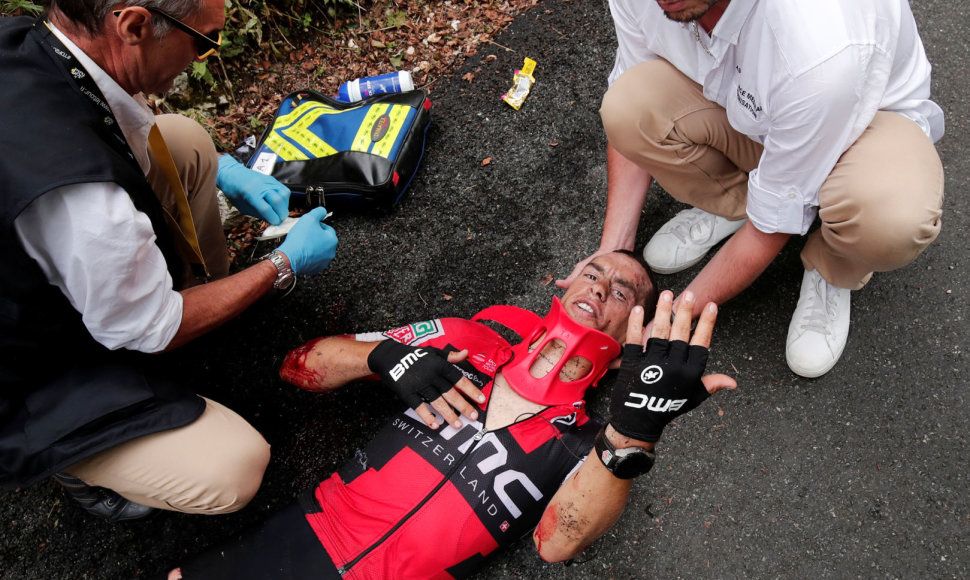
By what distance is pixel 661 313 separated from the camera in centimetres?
183

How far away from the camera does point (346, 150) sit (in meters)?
3.15

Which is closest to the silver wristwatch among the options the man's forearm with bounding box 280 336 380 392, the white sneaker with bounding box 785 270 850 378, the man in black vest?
the man in black vest

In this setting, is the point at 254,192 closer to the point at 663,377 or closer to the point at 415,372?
the point at 415,372

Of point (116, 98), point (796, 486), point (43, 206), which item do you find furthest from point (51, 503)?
point (796, 486)

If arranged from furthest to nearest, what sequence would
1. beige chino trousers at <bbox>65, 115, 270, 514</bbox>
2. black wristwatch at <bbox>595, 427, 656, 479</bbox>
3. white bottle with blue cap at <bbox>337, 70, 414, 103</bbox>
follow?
white bottle with blue cap at <bbox>337, 70, 414, 103</bbox>
beige chino trousers at <bbox>65, 115, 270, 514</bbox>
black wristwatch at <bbox>595, 427, 656, 479</bbox>

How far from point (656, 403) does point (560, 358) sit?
0.60m

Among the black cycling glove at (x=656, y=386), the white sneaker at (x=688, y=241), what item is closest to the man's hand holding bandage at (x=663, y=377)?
the black cycling glove at (x=656, y=386)

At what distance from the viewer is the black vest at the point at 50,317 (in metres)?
1.58

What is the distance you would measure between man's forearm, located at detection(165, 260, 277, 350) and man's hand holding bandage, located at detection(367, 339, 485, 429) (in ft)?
1.77

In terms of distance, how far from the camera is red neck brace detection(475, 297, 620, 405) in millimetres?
2293

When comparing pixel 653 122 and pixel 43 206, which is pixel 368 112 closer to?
pixel 653 122

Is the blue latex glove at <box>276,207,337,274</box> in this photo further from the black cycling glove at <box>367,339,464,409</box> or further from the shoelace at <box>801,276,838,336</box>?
the shoelace at <box>801,276,838,336</box>

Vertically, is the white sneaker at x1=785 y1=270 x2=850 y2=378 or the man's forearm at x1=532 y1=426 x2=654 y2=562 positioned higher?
the man's forearm at x1=532 y1=426 x2=654 y2=562

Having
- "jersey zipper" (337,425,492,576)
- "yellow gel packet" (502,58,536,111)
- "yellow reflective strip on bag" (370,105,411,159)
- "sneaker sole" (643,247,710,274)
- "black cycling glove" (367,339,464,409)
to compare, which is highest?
"yellow reflective strip on bag" (370,105,411,159)
